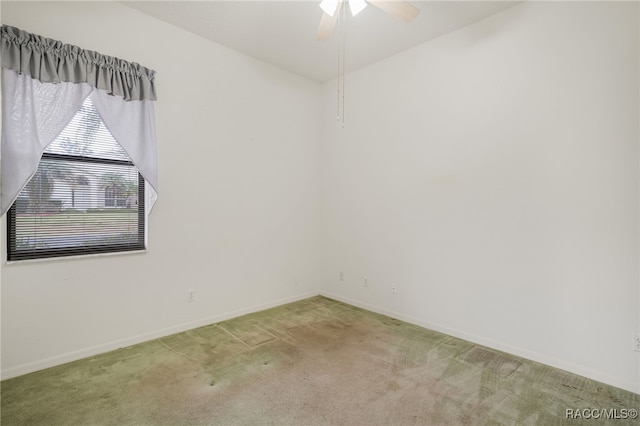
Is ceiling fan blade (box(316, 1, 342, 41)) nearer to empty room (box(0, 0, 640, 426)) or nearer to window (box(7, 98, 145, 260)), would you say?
empty room (box(0, 0, 640, 426))

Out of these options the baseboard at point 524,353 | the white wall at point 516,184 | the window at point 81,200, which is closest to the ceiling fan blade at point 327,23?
the white wall at point 516,184

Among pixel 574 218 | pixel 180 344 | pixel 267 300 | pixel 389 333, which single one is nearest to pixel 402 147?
pixel 574 218

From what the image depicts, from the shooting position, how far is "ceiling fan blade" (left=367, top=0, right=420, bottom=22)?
88.3 inches

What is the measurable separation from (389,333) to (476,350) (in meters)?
0.79

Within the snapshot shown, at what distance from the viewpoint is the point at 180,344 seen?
9.68ft

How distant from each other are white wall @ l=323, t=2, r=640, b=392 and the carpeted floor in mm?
358

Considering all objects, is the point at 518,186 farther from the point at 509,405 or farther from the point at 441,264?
the point at 509,405

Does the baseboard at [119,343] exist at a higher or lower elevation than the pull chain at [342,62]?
lower

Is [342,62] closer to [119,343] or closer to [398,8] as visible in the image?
[398,8]

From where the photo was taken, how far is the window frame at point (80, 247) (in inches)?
93.3

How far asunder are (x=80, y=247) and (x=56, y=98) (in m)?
1.18

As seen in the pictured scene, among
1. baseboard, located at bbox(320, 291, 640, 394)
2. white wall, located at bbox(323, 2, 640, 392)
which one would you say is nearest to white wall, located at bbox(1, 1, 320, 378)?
white wall, located at bbox(323, 2, 640, 392)

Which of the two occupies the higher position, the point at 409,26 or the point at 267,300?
the point at 409,26

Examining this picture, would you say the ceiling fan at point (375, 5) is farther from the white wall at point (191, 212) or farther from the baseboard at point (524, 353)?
the baseboard at point (524, 353)
